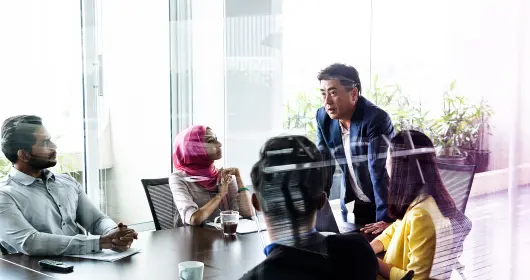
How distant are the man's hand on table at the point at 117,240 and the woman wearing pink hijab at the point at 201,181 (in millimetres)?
448

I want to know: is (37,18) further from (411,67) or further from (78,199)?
(411,67)

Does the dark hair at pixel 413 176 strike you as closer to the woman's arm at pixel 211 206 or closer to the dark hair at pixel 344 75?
the dark hair at pixel 344 75

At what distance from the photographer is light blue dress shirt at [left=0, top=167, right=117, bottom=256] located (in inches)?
67.9

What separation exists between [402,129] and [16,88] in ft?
6.05

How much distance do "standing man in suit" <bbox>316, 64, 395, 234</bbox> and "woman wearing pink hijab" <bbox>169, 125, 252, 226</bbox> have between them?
30.0 inches

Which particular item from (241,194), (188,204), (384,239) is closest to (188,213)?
(188,204)

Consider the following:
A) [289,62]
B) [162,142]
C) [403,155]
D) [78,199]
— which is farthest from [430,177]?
[162,142]

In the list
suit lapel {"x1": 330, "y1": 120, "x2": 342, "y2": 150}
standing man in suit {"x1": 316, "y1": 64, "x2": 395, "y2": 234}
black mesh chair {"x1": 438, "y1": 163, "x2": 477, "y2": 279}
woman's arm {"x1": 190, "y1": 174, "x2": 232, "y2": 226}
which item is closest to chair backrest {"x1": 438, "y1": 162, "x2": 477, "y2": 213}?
black mesh chair {"x1": 438, "y1": 163, "x2": 477, "y2": 279}

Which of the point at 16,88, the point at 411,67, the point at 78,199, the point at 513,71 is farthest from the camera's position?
the point at 16,88

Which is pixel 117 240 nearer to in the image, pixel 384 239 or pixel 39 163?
pixel 39 163

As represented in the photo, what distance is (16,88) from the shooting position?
101 inches

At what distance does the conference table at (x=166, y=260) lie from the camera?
1511 millimetres

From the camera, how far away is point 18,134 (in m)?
2.08

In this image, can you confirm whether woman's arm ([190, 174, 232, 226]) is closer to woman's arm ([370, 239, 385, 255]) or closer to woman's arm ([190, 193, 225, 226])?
woman's arm ([190, 193, 225, 226])
